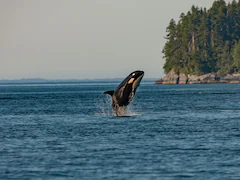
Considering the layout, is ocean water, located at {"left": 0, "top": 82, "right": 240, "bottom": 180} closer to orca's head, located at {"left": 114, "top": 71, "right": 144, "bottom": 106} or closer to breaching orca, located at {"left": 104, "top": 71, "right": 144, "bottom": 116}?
breaching orca, located at {"left": 104, "top": 71, "right": 144, "bottom": 116}

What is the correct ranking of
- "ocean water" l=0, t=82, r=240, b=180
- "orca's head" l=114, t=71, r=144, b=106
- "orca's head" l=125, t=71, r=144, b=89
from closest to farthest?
"ocean water" l=0, t=82, r=240, b=180
"orca's head" l=125, t=71, r=144, b=89
"orca's head" l=114, t=71, r=144, b=106

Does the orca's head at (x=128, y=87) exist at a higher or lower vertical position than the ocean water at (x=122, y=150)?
higher

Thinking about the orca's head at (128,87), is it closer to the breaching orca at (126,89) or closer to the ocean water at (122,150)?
the breaching orca at (126,89)

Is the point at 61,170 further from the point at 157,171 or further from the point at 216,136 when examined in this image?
the point at 216,136

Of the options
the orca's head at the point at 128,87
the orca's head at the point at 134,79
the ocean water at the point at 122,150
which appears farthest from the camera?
the orca's head at the point at 128,87

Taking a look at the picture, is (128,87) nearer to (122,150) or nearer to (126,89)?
(126,89)

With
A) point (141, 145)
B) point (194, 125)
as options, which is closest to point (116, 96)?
point (194, 125)

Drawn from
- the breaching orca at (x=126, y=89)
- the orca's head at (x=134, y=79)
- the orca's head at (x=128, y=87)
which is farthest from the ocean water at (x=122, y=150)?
the orca's head at (x=134, y=79)

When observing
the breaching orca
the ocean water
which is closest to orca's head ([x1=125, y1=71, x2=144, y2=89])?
the breaching orca

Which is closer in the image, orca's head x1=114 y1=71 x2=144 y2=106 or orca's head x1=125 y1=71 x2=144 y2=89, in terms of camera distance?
orca's head x1=125 y1=71 x2=144 y2=89

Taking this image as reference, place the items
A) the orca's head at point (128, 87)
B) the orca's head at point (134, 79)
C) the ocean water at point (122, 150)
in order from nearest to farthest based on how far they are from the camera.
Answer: the ocean water at point (122, 150) → the orca's head at point (134, 79) → the orca's head at point (128, 87)

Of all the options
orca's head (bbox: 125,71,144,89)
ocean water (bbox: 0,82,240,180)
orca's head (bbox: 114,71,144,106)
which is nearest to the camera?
ocean water (bbox: 0,82,240,180)

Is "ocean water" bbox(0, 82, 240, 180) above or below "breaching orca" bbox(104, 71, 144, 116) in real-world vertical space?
below

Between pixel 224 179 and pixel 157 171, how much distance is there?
3.30m
